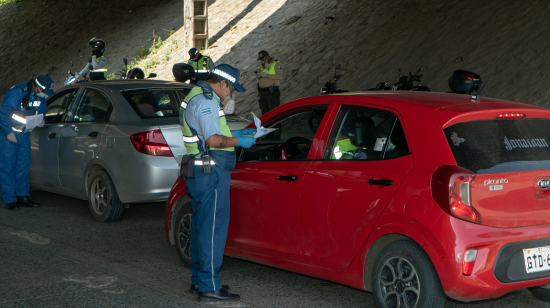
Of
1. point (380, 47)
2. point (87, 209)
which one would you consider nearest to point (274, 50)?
point (380, 47)

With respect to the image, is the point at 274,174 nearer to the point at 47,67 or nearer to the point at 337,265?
the point at 337,265

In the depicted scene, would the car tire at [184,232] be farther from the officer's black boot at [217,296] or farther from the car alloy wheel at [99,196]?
the car alloy wheel at [99,196]

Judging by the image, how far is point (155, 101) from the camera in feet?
25.0

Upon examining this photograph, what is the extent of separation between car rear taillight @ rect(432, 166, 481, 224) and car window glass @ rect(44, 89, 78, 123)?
18.8ft

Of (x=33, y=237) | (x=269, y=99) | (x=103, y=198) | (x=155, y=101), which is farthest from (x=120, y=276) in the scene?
(x=269, y=99)

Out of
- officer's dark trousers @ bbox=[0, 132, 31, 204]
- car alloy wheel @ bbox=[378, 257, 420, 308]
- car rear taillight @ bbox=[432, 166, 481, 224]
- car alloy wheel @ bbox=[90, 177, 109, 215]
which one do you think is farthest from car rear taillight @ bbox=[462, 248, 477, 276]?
officer's dark trousers @ bbox=[0, 132, 31, 204]

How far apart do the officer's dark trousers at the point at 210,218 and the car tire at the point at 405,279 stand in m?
1.21

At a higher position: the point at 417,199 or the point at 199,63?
the point at 199,63

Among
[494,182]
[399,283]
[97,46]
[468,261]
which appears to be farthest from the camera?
[97,46]

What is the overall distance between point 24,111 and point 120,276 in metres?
3.80

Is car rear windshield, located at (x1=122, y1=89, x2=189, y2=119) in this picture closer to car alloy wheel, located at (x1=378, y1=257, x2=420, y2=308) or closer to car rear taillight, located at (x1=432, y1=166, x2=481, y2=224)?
Result: car alloy wheel, located at (x1=378, y1=257, x2=420, y2=308)

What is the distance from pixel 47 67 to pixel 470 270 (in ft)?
104

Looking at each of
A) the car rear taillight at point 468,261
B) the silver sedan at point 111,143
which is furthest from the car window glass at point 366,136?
the silver sedan at point 111,143

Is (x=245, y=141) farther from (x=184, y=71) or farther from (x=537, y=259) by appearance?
(x=184, y=71)
